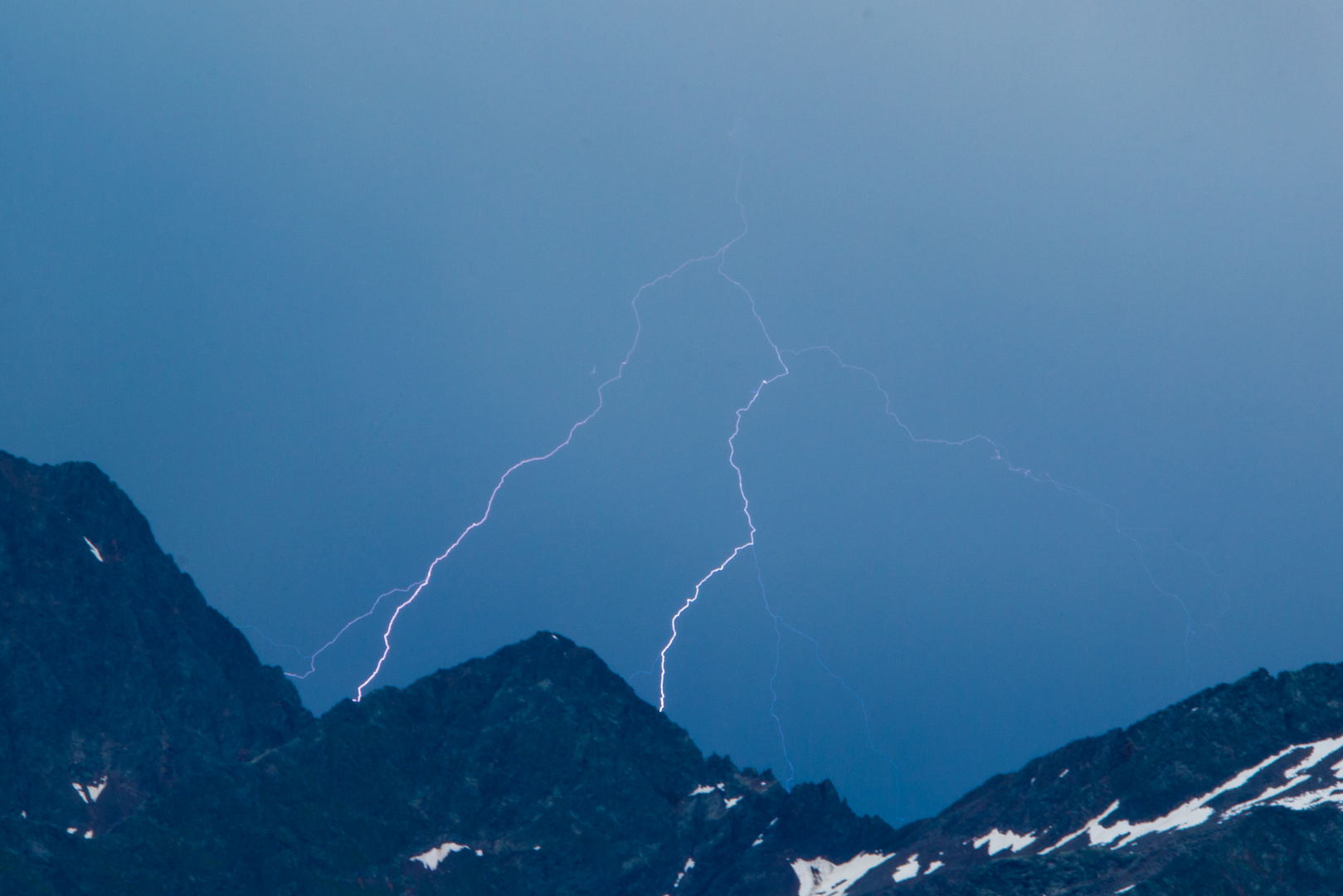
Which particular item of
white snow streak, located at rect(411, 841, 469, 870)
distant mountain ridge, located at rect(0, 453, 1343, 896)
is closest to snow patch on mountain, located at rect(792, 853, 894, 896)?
distant mountain ridge, located at rect(0, 453, 1343, 896)

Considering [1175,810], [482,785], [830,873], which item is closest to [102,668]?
[482,785]

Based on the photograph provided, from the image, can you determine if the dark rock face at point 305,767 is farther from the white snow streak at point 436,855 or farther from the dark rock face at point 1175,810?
the dark rock face at point 1175,810

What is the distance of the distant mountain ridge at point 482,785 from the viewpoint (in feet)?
195

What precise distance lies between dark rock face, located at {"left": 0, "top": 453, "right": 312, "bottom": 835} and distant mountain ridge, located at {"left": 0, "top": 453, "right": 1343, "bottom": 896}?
164mm

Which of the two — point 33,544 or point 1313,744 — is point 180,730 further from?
point 1313,744

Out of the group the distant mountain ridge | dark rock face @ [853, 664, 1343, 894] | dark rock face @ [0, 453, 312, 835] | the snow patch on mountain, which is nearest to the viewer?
A: dark rock face @ [853, 664, 1343, 894]

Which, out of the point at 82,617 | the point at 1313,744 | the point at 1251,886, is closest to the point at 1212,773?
the point at 1313,744

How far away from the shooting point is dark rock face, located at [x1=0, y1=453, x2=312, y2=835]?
75688 millimetres

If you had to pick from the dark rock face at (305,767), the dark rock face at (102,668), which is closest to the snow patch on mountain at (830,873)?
the dark rock face at (305,767)

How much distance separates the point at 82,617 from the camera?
8481 cm

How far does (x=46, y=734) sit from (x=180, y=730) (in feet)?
28.9

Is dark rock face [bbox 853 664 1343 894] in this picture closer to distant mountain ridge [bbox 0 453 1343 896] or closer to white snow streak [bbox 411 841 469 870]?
distant mountain ridge [bbox 0 453 1343 896]

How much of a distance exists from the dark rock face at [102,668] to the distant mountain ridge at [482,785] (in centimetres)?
16

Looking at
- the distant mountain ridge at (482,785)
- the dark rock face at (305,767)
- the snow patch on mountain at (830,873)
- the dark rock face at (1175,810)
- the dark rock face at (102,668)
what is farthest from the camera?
the dark rock face at (102,668)
